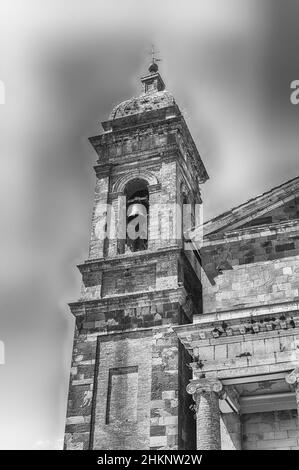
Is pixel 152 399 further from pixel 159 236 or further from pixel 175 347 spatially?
pixel 159 236

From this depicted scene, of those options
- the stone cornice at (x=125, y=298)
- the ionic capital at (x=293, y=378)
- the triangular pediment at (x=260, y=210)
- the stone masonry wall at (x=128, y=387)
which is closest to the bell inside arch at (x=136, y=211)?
the triangular pediment at (x=260, y=210)

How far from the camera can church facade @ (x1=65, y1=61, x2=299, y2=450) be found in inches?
656

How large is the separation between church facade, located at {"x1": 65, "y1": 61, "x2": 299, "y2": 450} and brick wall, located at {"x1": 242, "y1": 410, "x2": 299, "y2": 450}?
0.09ft

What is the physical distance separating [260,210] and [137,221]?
13.5ft

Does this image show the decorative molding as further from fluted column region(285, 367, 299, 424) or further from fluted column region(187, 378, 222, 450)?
fluted column region(285, 367, 299, 424)

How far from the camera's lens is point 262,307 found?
16672mm

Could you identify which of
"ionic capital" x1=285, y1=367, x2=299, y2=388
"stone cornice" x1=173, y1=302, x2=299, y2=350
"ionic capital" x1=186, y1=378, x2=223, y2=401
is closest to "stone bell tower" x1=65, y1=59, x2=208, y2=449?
"ionic capital" x1=186, y1=378, x2=223, y2=401

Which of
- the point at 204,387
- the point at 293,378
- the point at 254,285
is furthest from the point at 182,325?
the point at 293,378

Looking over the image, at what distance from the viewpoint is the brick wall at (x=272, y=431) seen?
692 inches

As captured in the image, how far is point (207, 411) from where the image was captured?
16125mm

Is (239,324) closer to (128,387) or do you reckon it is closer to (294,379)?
(294,379)

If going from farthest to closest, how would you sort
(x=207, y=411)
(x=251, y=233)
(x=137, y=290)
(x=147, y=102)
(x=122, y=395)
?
(x=147, y=102)
(x=137, y=290)
(x=251, y=233)
(x=122, y=395)
(x=207, y=411)

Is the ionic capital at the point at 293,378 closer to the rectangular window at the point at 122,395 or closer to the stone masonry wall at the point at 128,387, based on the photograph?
the stone masonry wall at the point at 128,387
